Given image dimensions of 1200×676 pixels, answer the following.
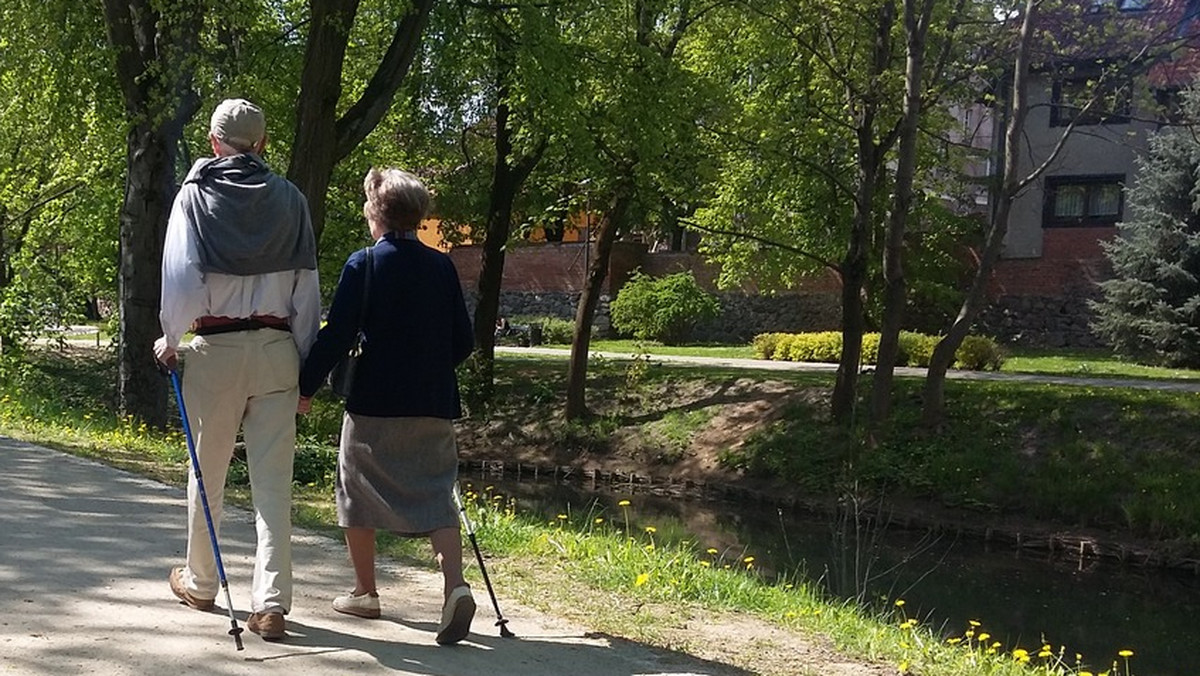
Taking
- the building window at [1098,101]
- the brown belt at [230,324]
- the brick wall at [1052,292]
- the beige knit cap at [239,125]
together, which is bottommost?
the brown belt at [230,324]

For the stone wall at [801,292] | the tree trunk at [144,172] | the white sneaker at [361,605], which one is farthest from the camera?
the stone wall at [801,292]

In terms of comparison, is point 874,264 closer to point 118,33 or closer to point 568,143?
point 568,143

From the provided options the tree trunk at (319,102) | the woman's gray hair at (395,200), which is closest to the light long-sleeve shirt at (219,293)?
the woman's gray hair at (395,200)

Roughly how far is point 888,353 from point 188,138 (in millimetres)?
11571

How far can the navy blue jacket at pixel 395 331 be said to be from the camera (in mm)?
5445

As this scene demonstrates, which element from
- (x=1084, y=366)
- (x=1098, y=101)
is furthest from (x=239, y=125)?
(x=1084, y=366)

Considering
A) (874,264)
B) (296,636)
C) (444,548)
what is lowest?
(296,636)

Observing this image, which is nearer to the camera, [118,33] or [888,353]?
[118,33]

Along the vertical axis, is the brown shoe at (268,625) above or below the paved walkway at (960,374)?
below

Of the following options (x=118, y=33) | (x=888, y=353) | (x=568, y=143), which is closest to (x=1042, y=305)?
(x=888, y=353)

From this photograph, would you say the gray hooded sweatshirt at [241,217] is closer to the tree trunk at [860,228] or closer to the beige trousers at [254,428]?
the beige trousers at [254,428]

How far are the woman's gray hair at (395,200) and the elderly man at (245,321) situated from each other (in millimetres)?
302

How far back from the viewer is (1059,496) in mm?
18344

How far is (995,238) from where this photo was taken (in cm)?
1916
